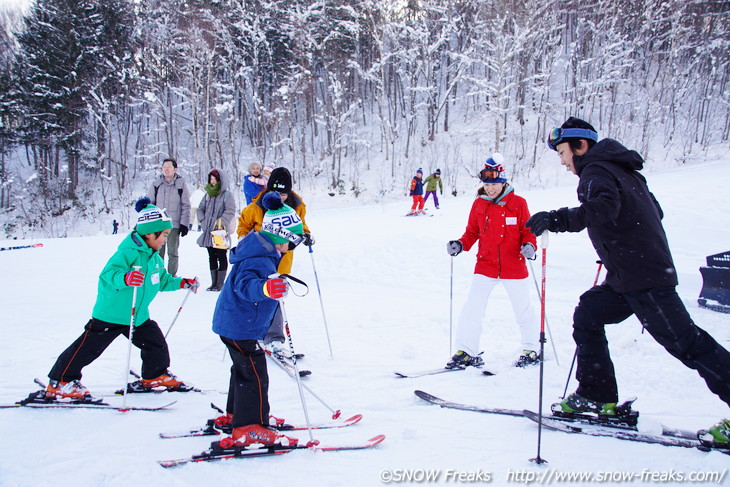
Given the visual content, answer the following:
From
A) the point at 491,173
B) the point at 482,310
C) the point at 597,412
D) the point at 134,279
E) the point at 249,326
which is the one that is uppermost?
the point at 491,173

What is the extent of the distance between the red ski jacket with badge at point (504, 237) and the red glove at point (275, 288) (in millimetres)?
2280

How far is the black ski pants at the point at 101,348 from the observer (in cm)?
327

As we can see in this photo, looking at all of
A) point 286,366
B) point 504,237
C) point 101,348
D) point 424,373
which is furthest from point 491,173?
point 101,348

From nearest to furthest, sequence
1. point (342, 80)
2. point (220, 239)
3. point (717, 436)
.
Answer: point (717, 436), point (220, 239), point (342, 80)

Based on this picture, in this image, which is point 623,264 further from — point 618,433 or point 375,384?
point 375,384

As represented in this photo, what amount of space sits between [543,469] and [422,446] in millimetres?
683

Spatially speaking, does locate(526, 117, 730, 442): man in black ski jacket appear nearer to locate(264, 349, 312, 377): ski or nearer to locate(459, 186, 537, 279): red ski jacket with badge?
locate(459, 186, 537, 279): red ski jacket with badge

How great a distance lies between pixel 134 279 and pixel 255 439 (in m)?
1.51

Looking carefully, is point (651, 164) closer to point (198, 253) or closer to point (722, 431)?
point (198, 253)

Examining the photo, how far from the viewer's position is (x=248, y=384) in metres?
2.61

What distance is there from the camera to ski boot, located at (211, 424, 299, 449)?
8.28 feet

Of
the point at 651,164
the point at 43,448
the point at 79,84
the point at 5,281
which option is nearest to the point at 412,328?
the point at 43,448

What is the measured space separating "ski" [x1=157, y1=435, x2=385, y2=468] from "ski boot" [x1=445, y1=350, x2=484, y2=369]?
166 centimetres

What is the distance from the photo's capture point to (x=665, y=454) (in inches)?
94.5
